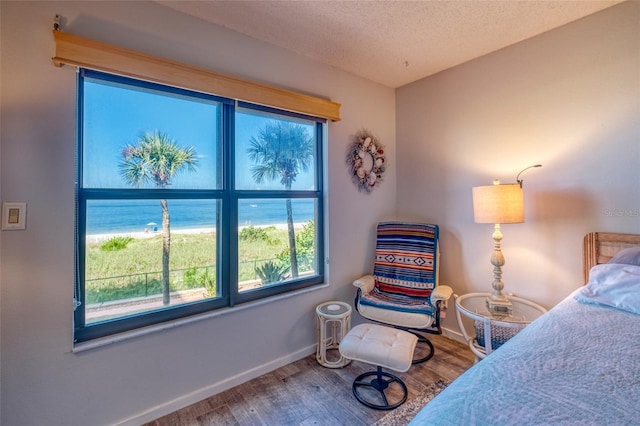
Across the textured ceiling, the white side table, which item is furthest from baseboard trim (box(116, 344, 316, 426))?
the textured ceiling

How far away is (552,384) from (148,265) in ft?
6.70

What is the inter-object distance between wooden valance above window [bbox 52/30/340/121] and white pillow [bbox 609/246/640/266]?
86.8 inches

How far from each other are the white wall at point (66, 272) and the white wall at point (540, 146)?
5.79 ft

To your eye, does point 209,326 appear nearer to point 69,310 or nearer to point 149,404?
point 149,404

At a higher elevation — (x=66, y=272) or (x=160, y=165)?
(x=160, y=165)

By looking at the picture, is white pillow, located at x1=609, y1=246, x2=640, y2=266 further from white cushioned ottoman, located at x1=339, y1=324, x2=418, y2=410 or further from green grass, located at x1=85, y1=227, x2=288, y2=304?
green grass, located at x1=85, y1=227, x2=288, y2=304

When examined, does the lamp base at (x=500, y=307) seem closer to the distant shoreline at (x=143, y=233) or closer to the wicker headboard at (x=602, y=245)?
the wicker headboard at (x=602, y=245)

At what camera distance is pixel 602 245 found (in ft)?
6.22

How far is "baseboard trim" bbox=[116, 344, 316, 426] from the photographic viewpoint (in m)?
1.71

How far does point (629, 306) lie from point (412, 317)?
1207 mm

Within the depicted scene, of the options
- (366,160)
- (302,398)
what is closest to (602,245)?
(366,160)

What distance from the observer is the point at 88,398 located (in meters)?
1.56

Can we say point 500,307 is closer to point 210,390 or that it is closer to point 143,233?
point 210,390

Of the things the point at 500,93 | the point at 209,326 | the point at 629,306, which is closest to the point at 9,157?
the point at 209,326
